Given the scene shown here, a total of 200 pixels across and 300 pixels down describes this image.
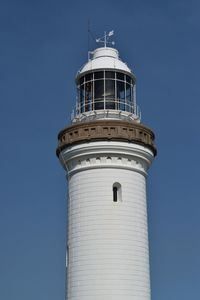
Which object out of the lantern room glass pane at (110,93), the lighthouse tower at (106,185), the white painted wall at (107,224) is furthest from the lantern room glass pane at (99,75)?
the white painted wall at (107,224)

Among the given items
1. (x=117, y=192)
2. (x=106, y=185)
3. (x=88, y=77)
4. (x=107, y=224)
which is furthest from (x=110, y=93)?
(x=107, y=224)

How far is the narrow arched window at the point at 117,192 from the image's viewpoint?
21.5 metres

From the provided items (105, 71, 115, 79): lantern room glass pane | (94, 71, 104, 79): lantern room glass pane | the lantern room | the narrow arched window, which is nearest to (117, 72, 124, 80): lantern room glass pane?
the lantern room

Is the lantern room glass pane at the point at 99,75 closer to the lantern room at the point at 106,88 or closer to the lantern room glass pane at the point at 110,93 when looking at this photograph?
the lantern room at the point at 106,88

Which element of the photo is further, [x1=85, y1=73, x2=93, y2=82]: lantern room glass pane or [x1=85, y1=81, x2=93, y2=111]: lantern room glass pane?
[x1=85, y1=73, x2=93, y2=82]: lantern room glass pane

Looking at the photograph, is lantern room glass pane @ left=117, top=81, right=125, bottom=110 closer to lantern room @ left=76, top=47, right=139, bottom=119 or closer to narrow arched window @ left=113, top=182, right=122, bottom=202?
lantern room @ left=76, top=47, right=139, bottom=119

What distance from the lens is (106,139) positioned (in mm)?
21594

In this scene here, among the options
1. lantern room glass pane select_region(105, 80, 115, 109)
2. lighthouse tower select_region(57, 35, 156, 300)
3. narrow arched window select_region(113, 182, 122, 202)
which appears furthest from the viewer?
lantern room glass pane select_region(105, 80, 115, 109)

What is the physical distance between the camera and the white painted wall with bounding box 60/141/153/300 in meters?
20.4

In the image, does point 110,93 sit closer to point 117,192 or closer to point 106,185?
point 106,185

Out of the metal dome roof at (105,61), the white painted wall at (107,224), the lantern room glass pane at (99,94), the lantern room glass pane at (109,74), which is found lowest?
the white painted wall at (107,224)

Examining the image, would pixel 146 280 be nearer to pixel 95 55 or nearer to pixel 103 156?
pixel 103 156

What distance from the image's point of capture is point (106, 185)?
70.0ft

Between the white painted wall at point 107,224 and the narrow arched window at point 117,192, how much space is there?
0.13m
